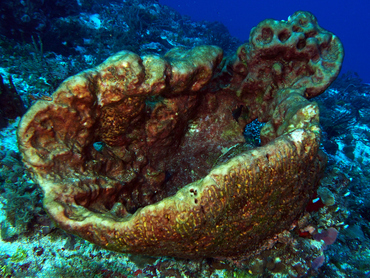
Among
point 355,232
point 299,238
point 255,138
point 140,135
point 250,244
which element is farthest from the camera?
→ point 255,138

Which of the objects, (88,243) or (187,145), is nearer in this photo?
(88,243)

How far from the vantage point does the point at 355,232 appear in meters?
2.85

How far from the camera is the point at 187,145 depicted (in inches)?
117

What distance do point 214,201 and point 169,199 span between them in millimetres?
276

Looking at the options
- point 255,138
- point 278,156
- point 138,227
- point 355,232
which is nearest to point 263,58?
point 255,138

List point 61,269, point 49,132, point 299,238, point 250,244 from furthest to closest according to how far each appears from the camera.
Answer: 1. point 61,269
2. point 299,238
3. point 250,244
4. point 49,132

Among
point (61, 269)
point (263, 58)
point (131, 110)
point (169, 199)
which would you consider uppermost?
point (263, 58)

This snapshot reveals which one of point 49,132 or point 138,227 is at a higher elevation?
point 49,132

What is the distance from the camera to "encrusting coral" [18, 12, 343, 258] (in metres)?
1.33

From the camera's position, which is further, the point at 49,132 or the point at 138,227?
the point at 49,132

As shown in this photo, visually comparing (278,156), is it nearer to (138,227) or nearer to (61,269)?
(138,227)

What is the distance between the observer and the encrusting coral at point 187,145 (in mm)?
1334

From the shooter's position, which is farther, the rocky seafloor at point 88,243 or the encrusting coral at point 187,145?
the rocky seafloor at point 88,243

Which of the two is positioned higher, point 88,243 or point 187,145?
point 187,145
